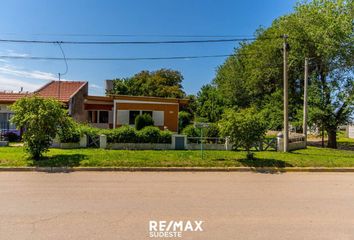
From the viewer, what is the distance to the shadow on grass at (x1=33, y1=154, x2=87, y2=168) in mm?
12258

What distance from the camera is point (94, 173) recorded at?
38.0 ft

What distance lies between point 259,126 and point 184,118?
21.4 metres

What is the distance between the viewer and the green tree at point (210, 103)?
39812 mm

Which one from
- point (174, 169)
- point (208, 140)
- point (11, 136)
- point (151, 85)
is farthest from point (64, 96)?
point (151, 85)

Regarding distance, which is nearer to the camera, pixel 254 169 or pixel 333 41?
pixel 254 169

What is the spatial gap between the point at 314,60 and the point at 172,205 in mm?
26024

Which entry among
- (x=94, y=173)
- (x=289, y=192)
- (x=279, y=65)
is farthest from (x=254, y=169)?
(x=279, y=65)

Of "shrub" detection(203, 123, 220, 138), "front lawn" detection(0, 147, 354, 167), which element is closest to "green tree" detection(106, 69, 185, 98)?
"shrub" detection(203, 123, 220, 138)

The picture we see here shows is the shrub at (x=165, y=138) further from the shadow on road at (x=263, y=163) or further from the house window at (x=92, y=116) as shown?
the house window at (x=92, y=116)

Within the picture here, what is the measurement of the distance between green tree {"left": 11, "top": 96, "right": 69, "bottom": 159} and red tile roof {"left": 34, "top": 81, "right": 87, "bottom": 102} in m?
12.4

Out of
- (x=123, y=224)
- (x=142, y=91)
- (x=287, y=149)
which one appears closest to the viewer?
(x=123, y=224)

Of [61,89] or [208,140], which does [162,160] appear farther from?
[61,89]

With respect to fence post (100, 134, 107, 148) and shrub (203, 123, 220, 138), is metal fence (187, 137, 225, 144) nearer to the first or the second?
shrub (203, 123, 220, 138)

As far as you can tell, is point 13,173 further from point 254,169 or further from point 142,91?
point 142,91
